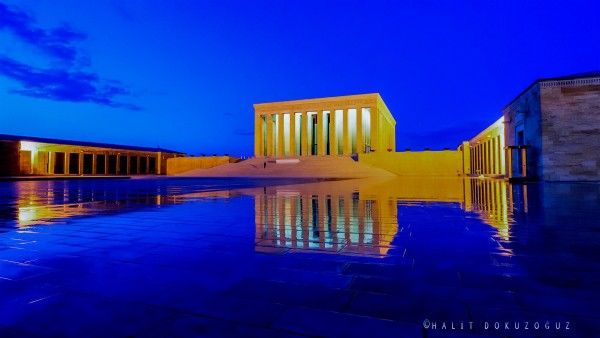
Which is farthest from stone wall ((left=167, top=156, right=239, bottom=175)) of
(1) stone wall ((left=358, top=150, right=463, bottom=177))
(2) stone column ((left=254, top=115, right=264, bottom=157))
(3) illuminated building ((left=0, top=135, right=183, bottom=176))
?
(1) stone wall ((left=358, top=150, right=463, bottom=177))

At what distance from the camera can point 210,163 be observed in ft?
171

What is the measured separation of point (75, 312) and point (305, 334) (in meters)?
1.33

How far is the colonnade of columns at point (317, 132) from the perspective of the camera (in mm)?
48656

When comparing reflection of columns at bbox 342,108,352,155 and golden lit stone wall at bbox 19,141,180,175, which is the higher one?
reflection of columns at bbox 342,108,352,155

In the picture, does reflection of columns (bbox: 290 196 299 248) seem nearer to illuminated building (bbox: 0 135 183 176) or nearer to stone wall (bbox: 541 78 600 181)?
stone wall (bbox: 541 78 600 181)

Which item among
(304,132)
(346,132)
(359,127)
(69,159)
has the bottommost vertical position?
(69,159)

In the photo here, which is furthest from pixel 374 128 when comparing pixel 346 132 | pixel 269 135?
pixel 269 135

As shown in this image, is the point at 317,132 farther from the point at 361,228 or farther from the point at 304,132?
the point at 361,228

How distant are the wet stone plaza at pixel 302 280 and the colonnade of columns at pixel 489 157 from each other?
1090 inches

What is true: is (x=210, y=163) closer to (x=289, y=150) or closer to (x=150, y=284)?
(x=289, y=150)

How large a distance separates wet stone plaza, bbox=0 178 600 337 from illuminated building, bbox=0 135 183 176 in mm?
42939

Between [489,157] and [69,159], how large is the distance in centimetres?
4804

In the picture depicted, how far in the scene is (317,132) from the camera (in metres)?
50.9

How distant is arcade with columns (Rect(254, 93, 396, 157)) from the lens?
157 ft
